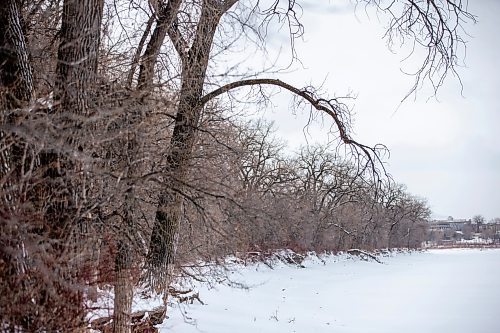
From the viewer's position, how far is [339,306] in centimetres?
1639

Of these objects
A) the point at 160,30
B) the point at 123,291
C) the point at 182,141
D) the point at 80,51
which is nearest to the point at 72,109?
the point at 80,51

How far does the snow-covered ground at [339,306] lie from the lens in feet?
37.4

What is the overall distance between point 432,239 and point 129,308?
107242mm

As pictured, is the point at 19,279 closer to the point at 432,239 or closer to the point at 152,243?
the point at 152,243

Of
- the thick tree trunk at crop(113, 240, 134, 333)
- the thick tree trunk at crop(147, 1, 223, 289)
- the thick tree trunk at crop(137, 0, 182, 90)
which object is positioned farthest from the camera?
the thick tree trunk at crop(147, 1, 223, 289)

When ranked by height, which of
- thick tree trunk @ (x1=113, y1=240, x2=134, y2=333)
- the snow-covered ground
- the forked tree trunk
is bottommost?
the snow-covered ground

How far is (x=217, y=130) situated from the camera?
838cm

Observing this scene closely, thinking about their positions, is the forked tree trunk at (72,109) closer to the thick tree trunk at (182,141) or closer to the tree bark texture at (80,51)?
the tree bark texture at (80,51)

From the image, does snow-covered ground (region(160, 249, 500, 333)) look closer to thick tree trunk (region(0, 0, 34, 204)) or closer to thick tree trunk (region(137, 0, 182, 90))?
thick tree trunk (region(137, 0, 182, 90))

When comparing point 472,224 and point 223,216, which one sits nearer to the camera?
point 223,216

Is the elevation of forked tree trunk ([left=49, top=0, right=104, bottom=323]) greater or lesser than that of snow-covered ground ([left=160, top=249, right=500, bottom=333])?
greater

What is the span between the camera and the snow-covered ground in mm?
11406

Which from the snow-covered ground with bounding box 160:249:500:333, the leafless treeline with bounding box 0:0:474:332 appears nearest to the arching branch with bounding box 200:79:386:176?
the leafless treeline with bounding box 0:0:474:332

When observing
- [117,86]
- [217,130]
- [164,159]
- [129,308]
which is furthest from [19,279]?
[217,130]
